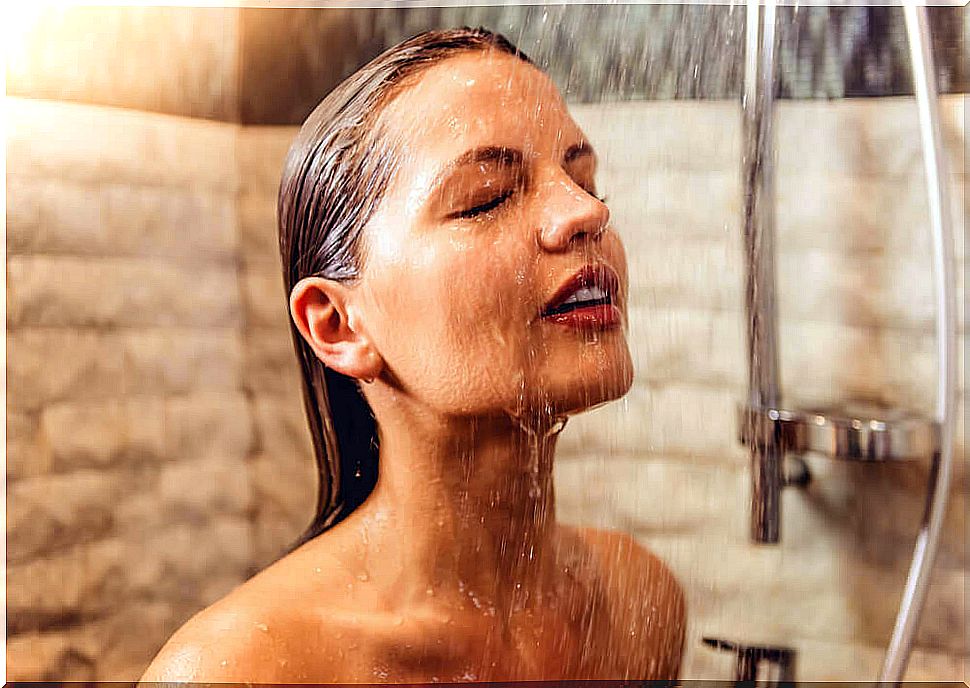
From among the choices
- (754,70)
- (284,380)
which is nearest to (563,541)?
(284,380)

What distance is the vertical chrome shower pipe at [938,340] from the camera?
2.23ft

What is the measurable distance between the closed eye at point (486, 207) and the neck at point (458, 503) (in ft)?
0.48

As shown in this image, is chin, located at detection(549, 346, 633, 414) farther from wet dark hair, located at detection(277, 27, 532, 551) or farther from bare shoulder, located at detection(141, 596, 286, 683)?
bare shoulder, located at detection(141, 596, 286, 683)

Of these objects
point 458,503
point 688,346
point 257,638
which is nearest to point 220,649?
point 257,638

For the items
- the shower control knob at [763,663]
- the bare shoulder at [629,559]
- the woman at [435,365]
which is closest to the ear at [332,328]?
the woman at [435,365]

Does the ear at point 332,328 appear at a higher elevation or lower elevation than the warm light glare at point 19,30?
lower

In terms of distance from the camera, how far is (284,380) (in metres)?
0.64

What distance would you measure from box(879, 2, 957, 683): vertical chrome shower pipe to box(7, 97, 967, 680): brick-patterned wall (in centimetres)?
1

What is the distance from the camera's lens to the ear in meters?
0.63

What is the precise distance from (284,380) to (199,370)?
0.06 metres

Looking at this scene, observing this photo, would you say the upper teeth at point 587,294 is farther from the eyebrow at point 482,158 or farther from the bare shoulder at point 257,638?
the bare shoulder at point 257,638

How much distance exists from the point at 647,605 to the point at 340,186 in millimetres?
395

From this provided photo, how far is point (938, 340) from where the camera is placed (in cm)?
70

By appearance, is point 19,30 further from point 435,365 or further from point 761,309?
point 761,309
